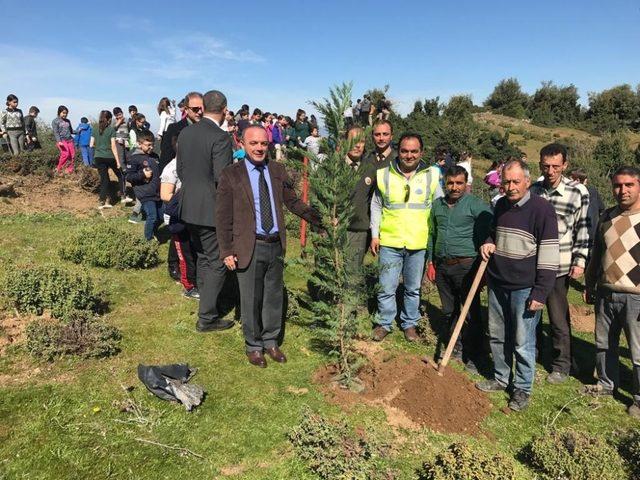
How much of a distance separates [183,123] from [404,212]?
361cm

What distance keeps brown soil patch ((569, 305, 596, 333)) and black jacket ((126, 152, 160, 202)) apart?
7.63 metres

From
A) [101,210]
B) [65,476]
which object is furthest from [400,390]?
[101,210]

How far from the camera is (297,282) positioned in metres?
7.85

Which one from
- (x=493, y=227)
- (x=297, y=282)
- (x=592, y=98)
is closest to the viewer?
(x=493, y=227)

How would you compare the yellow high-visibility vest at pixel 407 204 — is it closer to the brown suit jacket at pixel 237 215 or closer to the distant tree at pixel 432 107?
the brown suit jacket at pixel 237 215

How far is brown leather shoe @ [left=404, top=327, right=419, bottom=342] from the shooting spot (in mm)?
5895

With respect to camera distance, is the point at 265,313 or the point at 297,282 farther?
the point at 297,282

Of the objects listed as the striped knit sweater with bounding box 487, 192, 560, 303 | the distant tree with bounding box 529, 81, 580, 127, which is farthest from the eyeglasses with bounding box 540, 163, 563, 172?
the distant tree with bounding box 529, 81, 580, 127

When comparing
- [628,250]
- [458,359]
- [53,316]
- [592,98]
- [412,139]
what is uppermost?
[592,98]

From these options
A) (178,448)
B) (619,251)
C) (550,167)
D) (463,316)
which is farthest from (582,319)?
(178,448)

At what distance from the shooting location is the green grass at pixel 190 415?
3.55 metres

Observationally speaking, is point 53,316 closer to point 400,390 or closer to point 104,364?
point 104,364

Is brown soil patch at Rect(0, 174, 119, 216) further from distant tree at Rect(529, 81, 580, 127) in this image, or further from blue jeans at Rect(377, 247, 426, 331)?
distant tree at Rect(529, 81, 580, 127)

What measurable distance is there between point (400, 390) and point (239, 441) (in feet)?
5.70
